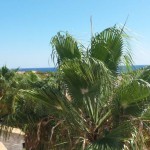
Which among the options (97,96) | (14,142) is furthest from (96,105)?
(14,142)

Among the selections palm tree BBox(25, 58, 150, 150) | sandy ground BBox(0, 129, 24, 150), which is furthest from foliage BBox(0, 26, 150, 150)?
sandy ground BBox(0, 129, 24, 150)

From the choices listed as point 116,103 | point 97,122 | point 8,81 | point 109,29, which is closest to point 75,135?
point 97,122

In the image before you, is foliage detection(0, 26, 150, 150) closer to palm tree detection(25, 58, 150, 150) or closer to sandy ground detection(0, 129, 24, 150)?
palm tree detection(25, 58, 150, 150)

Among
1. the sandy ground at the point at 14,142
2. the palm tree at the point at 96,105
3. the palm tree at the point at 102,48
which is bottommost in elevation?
the sandy ground at the point at 14,142

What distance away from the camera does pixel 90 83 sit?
629cm

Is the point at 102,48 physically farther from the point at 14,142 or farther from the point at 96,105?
the point at 14,142

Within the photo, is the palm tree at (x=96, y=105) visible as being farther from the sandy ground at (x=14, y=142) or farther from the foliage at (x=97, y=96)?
the sandy ground at (x=14, y=142)

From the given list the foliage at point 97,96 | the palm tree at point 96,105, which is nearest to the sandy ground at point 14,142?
the foliage at point 97,96

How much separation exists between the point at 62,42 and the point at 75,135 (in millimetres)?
1604

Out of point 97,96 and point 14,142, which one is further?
point 14,142

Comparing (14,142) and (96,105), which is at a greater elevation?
(96,105)

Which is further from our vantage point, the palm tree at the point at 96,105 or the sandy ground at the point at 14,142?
the sandy ground at the point at 14,142

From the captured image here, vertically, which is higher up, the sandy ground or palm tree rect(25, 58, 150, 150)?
palm tree rect(25, 58, 150, 150)

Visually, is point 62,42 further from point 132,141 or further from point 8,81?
point 8,81
